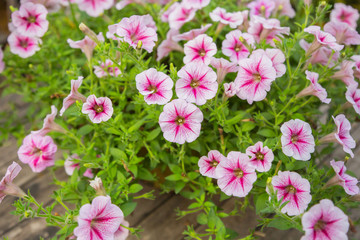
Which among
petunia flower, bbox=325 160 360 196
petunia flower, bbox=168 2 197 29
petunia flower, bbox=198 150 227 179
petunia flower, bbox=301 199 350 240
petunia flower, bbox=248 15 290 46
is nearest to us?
petunia flower, bbox=301 199 350 240

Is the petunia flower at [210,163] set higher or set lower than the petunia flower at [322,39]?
lower

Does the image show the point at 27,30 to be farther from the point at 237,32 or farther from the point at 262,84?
the point at 262,84

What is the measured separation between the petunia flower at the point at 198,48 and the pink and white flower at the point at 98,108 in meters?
0.30

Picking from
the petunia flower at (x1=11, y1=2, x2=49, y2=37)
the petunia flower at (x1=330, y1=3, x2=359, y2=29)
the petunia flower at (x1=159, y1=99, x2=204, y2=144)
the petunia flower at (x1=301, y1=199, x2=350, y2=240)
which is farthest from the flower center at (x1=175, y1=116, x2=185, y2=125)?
the petunia flower at (x1=330, y1=3, x2=359, y2=29)

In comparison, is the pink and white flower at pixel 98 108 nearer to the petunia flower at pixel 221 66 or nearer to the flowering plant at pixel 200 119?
the flowering plant at pixel 200 119

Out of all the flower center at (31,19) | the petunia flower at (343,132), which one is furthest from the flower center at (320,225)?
the flower center at (31,19)

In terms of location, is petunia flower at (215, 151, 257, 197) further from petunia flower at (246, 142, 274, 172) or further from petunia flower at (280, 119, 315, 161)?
petunia flower at (280, 119, 315, 161)

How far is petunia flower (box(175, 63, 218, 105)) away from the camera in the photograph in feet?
3.30

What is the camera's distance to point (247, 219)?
1363 mm

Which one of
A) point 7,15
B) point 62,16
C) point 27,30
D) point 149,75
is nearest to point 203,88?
point 149,75

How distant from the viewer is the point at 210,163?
1098 mm

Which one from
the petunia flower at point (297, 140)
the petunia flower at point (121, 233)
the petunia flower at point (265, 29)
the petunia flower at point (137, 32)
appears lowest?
the petunia flower at point (121, 233)

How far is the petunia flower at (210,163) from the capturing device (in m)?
1.06

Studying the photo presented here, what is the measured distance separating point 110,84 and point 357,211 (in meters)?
1.14
